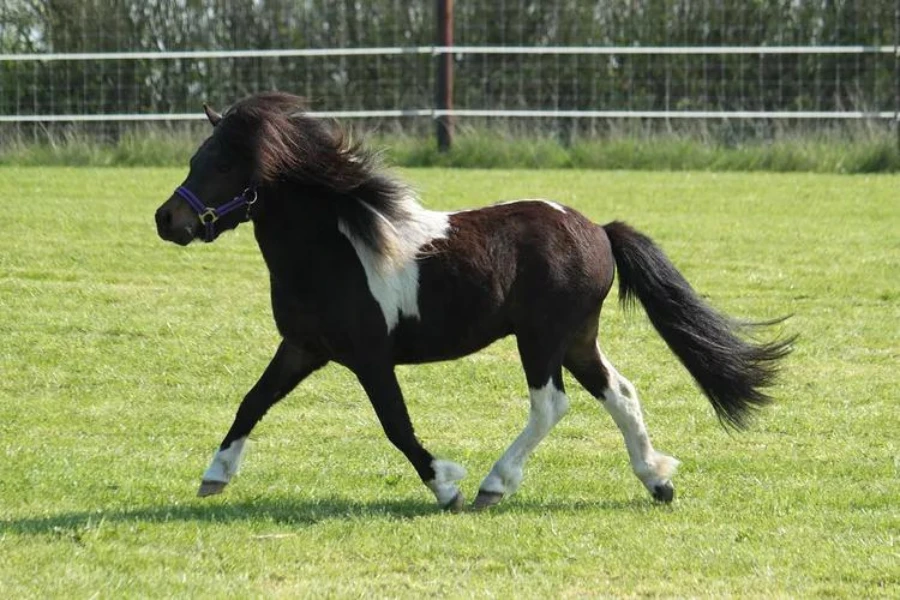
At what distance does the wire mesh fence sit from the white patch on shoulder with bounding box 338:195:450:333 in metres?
14.1

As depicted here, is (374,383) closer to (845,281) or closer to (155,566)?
(155,566)

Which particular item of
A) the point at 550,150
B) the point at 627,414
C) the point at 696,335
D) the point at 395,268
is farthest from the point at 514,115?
the point at 395,268

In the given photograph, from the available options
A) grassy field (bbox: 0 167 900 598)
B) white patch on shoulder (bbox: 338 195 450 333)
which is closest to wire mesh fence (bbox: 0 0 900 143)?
grassy field (bbox: 0 167 900 598)

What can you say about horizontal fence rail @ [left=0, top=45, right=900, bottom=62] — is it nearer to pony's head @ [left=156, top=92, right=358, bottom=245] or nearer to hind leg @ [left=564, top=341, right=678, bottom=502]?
hind leg @ [left=564, top=341, right=678, bottom=502]

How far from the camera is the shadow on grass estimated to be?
6.84 meters

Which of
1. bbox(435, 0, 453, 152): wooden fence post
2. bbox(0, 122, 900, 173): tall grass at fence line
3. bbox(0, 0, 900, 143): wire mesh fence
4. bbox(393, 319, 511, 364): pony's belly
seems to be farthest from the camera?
bbox(0, 0, 900, 143): wire mesh fence

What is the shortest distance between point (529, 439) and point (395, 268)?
960 mm

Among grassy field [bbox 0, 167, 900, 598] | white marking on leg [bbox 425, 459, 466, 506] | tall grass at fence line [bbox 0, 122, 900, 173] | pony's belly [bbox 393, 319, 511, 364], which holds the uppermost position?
pony's belly [bbox 393, 319, 511, 364]

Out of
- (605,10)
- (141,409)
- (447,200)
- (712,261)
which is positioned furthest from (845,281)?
(605,10)

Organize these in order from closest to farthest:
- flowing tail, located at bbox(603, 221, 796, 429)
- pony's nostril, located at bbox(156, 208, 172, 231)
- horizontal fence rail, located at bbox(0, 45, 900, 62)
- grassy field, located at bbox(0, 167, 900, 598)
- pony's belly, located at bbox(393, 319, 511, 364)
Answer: grassy field, located at bbox(0, 167, 900, 598) → pony's nostril, located at bbox(156, 208, 172, 231) → pony's belly, located at bbox(393, 319, 511, 364) → flowing tail, located at bbox(603, 221, 796, 429) → horizontal fence rail, located at bbox(0, 45, 900, 62)

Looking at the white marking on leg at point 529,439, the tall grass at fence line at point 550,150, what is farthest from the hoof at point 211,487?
the tall grass at fence line at point 550,150

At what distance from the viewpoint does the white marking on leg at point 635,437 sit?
7.46 metres

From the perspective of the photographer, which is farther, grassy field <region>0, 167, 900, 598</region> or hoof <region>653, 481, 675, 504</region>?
hoof <region>653, 481, 675, 504</region>

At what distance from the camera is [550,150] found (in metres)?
20.6
